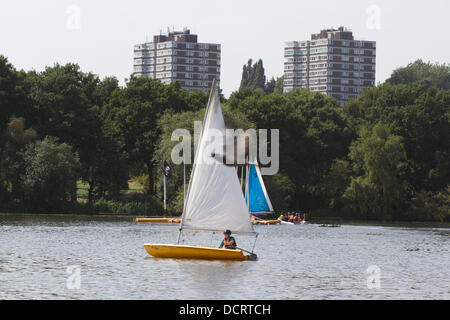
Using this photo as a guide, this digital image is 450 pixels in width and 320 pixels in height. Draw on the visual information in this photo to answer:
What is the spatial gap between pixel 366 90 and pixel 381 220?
31303 mm

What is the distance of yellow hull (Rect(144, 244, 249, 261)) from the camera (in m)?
48.5

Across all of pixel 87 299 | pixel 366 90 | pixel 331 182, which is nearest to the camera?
pixel 87 299

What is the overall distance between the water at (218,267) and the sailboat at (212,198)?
2.74 feet

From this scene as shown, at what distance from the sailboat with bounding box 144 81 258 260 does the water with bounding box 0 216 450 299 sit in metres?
0.84

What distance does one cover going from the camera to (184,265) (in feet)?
157

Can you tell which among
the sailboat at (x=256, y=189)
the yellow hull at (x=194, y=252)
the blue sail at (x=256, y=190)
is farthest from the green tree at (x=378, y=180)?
the yellow hull at (x=194, y=252)

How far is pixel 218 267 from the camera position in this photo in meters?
47.2

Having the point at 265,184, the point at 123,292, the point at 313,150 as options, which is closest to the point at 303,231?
the point at 265,184

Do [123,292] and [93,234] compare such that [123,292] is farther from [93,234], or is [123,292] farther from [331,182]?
[331,182]

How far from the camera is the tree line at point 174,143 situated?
362 ft

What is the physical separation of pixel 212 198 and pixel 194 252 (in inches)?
135
